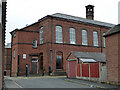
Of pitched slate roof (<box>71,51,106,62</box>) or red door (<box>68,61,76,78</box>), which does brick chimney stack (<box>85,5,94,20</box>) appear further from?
red door (<box>68,61,76,78</box>)

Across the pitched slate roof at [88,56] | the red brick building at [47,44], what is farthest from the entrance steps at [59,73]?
the pitched slate roof at [88,56]

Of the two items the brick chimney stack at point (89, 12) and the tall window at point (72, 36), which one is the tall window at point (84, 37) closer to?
the tall window at point (72, 36)

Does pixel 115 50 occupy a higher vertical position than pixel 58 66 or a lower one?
higher

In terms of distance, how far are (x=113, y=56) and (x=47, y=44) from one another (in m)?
16.8

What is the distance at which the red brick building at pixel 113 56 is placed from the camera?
15.2 meters

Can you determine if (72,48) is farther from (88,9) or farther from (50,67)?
(88,9)

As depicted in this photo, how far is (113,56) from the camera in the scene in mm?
15914

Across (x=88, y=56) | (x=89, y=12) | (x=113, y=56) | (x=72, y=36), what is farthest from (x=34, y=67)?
(x=89, y=12)

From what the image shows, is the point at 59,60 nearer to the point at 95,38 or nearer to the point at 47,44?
the point at 47,44

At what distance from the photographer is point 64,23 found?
33281 mm

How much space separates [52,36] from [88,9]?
820 inches

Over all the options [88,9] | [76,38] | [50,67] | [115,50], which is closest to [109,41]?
[115,50]

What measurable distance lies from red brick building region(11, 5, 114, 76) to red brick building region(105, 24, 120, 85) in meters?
15.1

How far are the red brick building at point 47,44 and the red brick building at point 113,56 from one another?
49.7 ft
